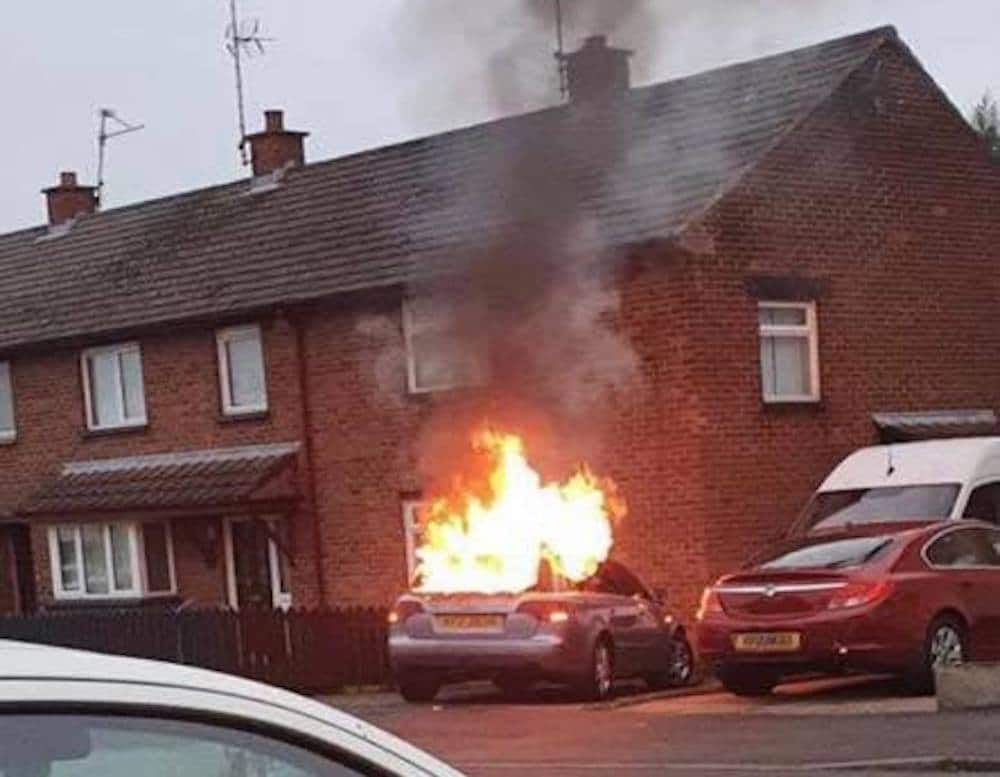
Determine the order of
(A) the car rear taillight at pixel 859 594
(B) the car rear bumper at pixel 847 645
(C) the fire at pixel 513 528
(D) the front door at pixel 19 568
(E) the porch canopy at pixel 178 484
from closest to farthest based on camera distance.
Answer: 1. (B) the car rear bumper at pixel 847 645
2. (A) the car rear taillight at pixel 859 594
3. (C) the fire at pixel 513 528
4. (E) the porch canopy at pixel 178 484
5. (D) the front door at pixel 19 568

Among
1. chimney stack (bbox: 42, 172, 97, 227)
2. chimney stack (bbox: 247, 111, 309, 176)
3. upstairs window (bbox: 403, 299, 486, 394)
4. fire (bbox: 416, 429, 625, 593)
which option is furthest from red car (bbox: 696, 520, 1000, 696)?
chimney stack (bbox: 42, 172, 97, 227)

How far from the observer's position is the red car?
15.7 m

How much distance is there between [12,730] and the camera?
2486 millimetres

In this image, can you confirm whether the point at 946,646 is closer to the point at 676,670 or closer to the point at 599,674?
the point at 599,674

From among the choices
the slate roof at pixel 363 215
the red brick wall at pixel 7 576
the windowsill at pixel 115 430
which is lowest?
the red brick wall at pixel 7 576

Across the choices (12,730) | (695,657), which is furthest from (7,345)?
(12,730)

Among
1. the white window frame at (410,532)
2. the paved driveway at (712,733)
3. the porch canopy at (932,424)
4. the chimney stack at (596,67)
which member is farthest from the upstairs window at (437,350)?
the paved driveway at (712,733)

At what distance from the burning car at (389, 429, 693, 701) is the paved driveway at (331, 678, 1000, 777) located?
15.8 inches

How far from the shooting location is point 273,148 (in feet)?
97.8

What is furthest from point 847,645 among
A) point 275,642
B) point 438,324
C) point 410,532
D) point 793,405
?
point 410,532

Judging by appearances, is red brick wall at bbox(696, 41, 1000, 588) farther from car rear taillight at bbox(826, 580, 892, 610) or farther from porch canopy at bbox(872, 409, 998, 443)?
car rear taillight at bbox(826, 580, 892, 610)

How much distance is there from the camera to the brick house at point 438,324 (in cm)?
2077

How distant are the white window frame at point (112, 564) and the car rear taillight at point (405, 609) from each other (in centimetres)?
928

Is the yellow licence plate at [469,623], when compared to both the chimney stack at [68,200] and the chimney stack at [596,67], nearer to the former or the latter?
the chimney stack at [596,67]
